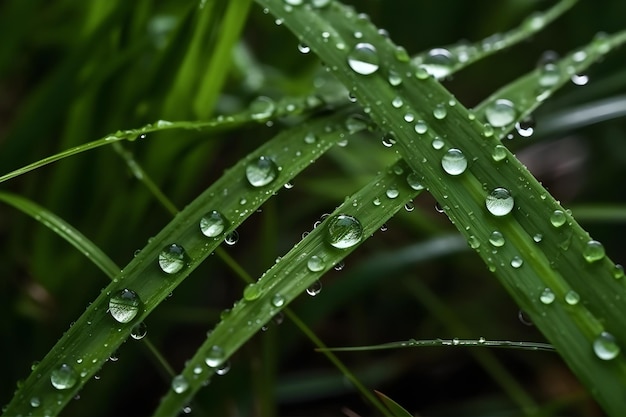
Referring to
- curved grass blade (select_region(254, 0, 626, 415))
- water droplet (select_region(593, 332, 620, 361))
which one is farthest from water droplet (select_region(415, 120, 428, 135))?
water droplet (select_region(593, 332, 620, 361))

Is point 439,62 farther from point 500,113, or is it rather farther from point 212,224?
point 212,224

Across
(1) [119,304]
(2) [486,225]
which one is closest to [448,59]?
(2) [486,225]

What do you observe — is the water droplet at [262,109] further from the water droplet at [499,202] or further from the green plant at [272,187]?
the water droplet at [499,202]

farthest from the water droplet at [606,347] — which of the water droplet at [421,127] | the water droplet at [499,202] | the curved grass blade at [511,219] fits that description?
the water droplet at [421,127]

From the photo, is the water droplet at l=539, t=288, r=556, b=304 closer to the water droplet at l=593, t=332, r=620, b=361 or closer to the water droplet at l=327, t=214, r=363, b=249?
the water droplet at l=593, t=332, r=620, b=361

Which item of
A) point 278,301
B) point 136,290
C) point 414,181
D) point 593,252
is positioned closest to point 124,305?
point 136,290
